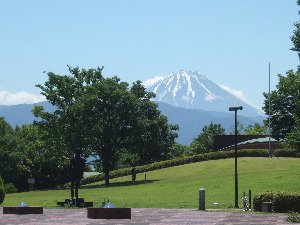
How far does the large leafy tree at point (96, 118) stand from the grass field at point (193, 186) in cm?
556

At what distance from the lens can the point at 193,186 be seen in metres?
65.9

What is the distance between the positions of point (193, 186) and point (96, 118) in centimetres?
2272

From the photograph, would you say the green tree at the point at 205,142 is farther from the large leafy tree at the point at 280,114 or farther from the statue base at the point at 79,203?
the statue base at the point at 79,203

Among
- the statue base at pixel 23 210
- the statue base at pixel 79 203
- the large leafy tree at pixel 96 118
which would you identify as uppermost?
the large leafy tree at pixel 96 118

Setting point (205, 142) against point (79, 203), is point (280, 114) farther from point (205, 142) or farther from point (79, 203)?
point (79, 203)

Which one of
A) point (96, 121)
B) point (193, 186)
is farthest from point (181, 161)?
point (193, 186)

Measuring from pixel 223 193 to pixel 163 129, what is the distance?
42.1 metres

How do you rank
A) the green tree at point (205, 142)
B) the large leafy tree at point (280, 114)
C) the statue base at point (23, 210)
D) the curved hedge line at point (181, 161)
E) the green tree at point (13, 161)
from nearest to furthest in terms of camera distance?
the statue base at point (23, 210)
the curved hedge line at point (181, 161)
the green tree at point (13, 161)
the large leafy tree at point (280, 114)
the green tree at point (205, 142)

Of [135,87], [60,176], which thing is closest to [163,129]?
[135,87]

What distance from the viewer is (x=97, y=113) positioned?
8506 centimetres

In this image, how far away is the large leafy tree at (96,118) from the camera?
8438cm

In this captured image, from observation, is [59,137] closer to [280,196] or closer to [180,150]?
[280,196]

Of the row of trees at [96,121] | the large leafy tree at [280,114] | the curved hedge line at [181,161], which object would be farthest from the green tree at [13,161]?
the large leafy tree at [280,114]

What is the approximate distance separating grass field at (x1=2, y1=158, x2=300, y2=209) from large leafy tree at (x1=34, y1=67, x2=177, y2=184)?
5557 mm
